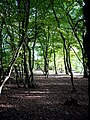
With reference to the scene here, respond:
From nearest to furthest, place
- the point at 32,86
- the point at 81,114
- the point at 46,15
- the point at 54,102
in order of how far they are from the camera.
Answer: the point at 81,114 < the point at 54,102 < the point at 32,86 < the point at 46,15

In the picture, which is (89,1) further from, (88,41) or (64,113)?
(64,113)

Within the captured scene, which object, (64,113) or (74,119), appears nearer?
(74,119)

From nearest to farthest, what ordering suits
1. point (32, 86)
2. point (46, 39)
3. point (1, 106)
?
point (1, 106) < point (32, 86) < point (46, 39)

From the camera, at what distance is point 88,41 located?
6625mm

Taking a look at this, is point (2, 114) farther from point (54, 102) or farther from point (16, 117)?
point (54, 102)

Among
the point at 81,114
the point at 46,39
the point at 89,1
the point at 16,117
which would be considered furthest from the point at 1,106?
the point at 46,39

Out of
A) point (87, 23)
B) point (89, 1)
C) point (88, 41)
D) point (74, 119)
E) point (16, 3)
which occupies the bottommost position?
point (74, 119)

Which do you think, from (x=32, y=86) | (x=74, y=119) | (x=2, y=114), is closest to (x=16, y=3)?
(x=32, y=86)

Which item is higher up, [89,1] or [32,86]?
[89,1]

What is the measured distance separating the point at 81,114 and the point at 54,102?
3427 millimetres

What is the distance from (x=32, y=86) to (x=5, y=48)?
4474 mm

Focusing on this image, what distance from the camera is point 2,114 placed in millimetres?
10328

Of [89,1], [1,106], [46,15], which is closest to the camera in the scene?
[89,1]

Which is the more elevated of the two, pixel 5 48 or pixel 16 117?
pixel 5 48
